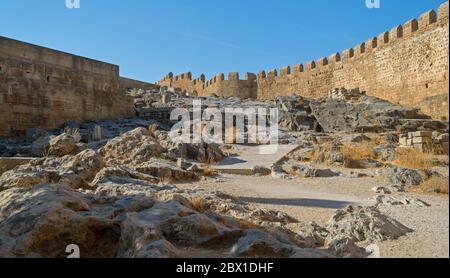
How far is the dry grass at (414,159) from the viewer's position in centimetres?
898

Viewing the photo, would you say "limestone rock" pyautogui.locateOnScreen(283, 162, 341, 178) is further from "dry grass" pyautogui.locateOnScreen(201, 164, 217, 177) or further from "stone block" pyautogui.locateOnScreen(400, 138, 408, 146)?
"stone block" pyautogui.locateOnScreen(400, 138, 408, 146)

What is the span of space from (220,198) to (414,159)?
6.43m

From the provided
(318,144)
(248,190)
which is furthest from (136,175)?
(318,144)

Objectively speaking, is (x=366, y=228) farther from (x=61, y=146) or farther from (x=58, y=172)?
(x=61, y=146)

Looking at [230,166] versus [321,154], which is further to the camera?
[321,154]

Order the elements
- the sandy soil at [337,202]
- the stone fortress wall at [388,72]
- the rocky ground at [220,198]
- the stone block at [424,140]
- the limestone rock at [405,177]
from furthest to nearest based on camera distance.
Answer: the stone fortress wall at [388,72], the stone block at [424,140], the limestone rock at [405,177], the sandy soil at [337,202], the rocky ground at [220,198]

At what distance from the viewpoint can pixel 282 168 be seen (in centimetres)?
905

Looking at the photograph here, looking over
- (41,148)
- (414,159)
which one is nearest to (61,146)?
(41,148)

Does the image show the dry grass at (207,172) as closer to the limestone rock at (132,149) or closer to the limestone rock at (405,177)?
the limestone rock at (132,149)

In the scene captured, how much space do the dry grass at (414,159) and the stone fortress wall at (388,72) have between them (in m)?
4.05

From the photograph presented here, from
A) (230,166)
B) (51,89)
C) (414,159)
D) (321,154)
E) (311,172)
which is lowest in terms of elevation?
(311,172)

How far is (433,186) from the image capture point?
21.5 ft

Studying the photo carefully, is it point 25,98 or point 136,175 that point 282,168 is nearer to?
point 136,175

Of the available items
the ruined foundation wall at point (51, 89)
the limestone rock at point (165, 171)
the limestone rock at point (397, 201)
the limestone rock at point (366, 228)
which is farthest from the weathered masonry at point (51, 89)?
Answer: the limestone rock at point (366, 228)
